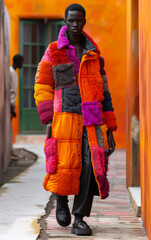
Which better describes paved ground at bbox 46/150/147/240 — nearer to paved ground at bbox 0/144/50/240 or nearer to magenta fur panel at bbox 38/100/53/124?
paved ground at bbox 0/144/50/240

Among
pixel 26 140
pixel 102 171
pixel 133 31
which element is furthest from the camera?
pixel 26 140

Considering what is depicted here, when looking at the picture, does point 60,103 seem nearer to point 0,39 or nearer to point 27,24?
point 0,39

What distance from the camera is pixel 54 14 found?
14953 millimetres

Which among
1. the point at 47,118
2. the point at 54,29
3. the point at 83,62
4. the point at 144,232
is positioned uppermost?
the point at 54,29

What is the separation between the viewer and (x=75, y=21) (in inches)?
175

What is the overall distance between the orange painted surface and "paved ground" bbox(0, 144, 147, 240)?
0.80 feet

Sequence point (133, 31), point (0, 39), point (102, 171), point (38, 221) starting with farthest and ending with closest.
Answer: point (0, 39), point (133, 31), point (38, 221), point (102, 171)

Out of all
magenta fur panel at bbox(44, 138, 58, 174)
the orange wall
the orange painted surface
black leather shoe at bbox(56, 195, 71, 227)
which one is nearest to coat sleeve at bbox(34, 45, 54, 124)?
magenta fur panel at bbox(44, 138, 58, 174)

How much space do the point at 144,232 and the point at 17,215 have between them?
1.22 meters

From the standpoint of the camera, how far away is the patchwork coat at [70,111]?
4348 millimetres

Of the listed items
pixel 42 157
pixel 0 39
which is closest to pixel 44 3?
pixel 42 157

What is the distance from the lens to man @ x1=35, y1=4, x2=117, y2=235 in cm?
435

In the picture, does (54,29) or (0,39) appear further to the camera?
(54,29)

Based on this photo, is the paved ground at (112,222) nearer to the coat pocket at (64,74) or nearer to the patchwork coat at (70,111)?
the patchwork coat at (70,111)
